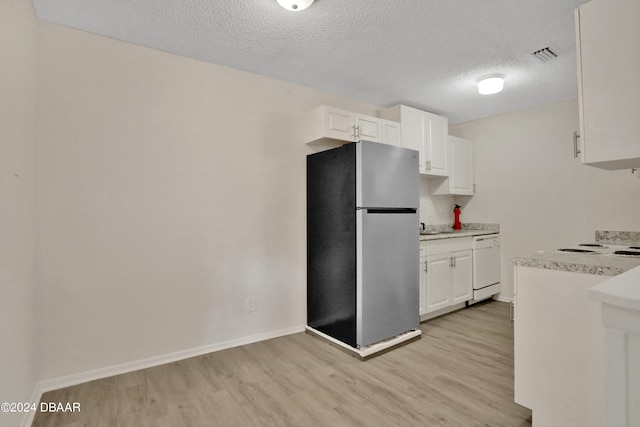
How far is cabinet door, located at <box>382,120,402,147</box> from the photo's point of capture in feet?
10.7

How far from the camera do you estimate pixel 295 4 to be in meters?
1.81

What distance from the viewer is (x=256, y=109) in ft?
9.29

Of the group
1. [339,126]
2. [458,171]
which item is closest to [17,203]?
[339,126]

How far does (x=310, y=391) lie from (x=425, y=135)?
2959mm

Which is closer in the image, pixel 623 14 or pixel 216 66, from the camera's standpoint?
pixel 623 14

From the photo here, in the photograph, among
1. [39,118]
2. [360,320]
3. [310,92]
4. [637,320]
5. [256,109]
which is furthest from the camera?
[310,92]

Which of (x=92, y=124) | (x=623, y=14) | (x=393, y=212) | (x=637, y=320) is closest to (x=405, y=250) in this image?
(x=393, y=212)

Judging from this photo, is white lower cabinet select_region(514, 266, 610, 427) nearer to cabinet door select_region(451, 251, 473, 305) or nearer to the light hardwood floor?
the light hardwood floor

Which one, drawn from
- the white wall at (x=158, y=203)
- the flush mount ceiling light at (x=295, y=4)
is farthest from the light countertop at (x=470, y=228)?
the flush mount ceiling light at (x=295, y=4)

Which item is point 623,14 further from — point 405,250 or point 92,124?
point 92,124

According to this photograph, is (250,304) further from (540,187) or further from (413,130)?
(540,187)

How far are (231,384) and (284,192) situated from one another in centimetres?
165

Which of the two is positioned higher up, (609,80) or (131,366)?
(609,80)

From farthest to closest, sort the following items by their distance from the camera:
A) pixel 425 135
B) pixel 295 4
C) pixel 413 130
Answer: pixel 425 135 < pixel 413 130 < pixel 295 4
